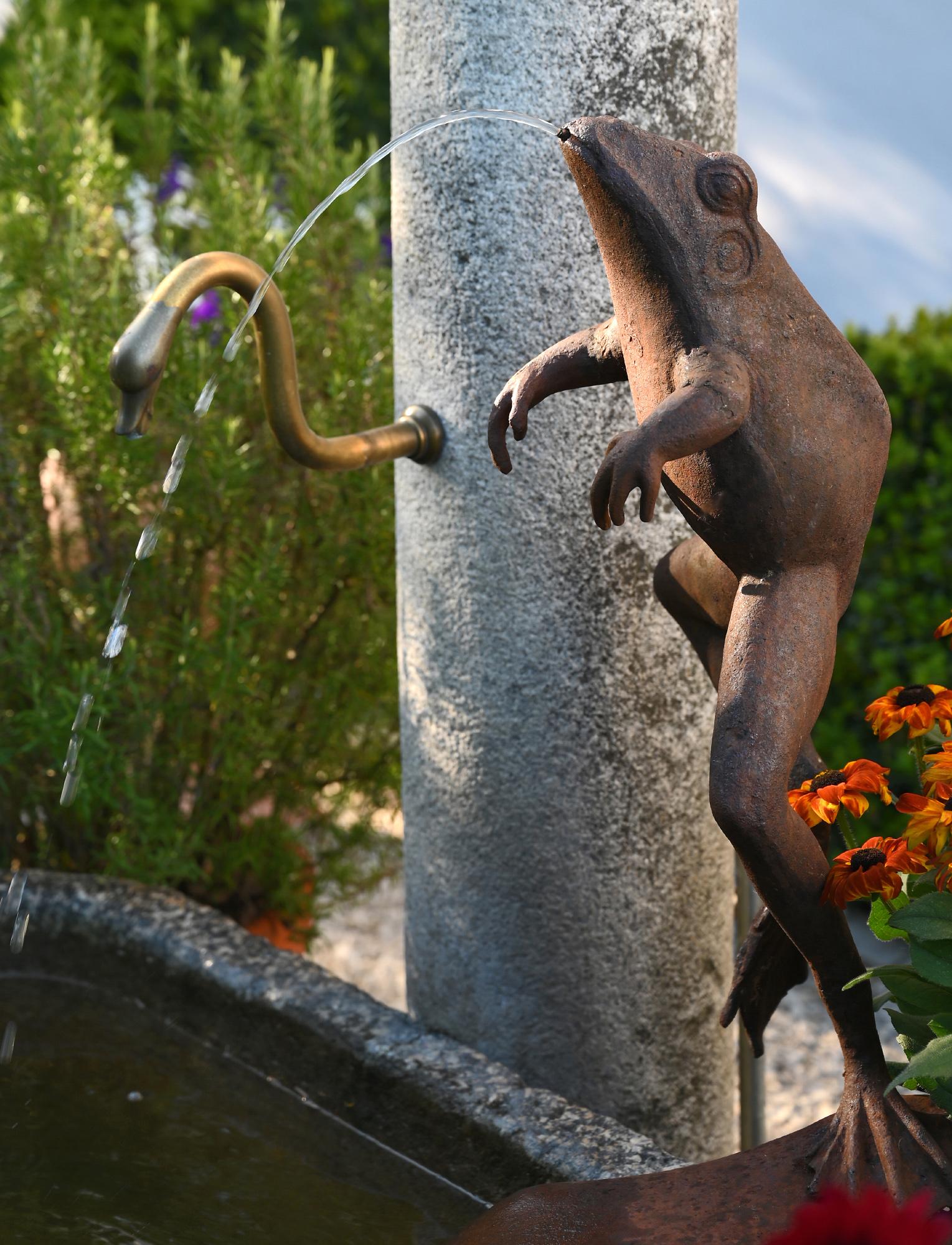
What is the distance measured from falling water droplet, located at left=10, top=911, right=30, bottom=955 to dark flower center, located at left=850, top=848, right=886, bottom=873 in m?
1.48

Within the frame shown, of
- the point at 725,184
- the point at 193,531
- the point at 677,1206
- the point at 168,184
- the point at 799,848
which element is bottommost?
the point at 677,1206

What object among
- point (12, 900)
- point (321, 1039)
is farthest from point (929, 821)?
point (12, 900)

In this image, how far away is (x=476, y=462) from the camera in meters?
1.60

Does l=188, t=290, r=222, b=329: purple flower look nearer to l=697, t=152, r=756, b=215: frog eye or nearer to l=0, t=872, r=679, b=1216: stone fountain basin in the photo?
l=0, t=872, r=679, b=1216: stone fountain basin

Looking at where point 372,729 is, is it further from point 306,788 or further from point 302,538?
point 302,538

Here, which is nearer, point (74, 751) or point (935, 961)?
point (935, 961)

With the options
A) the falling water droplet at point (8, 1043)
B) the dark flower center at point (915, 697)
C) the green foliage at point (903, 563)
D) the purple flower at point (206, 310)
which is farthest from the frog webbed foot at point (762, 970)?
the green foliage at point (903, 563)

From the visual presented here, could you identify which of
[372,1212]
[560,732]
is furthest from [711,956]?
[372,1212]

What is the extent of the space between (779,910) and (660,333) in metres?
0.48

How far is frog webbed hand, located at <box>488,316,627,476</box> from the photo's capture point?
118cm

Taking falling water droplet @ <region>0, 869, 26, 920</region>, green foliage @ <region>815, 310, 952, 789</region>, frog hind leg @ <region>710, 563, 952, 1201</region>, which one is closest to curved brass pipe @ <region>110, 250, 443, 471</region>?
frog hind leg @ <region>710, 563, 952, 1201</region>

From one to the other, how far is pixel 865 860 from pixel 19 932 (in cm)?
151

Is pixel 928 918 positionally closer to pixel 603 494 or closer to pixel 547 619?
pixel 603 494

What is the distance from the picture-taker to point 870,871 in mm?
986
